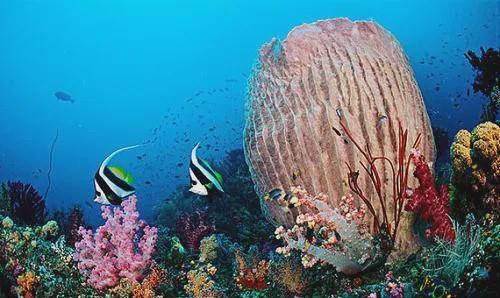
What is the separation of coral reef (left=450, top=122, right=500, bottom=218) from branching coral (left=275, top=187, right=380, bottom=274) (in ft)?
3.31

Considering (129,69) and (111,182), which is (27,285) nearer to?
(111,182)

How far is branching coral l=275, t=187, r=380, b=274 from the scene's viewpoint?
3.78 metres

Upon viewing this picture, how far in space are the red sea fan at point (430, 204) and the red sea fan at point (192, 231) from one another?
125 inches

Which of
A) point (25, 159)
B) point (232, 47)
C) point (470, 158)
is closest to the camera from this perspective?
point (470, 158)

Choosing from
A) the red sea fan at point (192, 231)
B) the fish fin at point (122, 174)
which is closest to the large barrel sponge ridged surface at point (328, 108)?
the red sea fan at point (192, 231)

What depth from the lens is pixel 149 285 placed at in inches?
171

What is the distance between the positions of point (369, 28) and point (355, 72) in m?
0.93

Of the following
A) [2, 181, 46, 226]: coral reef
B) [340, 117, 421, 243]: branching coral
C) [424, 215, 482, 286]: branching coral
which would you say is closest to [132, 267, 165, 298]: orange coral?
[340, 117, 421, 243]: branching coral

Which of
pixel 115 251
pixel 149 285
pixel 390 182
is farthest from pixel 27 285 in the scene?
pixel 390 182

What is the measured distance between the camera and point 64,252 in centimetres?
515

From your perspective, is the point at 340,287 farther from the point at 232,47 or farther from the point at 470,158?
the point at 232,47

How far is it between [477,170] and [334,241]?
1.52m

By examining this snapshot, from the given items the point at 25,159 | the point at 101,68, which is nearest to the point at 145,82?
the point at 101,68

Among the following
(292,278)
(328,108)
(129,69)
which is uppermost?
(129,69)
